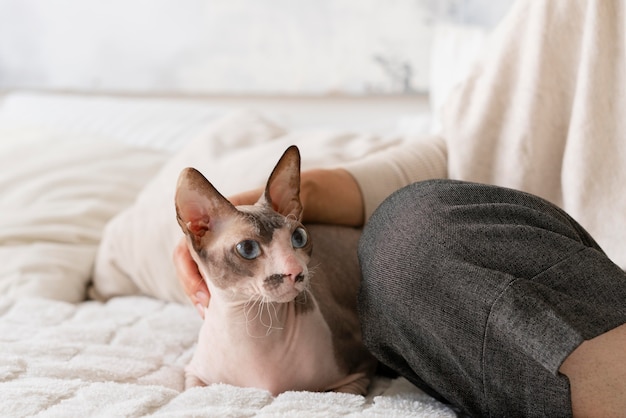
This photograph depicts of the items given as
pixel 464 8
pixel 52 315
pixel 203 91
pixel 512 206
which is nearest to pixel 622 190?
pixel 512 206

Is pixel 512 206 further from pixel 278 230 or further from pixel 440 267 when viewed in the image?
pixel 278 230

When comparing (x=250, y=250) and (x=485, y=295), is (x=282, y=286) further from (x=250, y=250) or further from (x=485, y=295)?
(x=485, y=295)

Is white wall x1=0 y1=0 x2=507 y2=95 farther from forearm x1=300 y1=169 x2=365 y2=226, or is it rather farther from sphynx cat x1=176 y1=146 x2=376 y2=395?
sphynx cat x1=176 y1=146 x2=376 y2=395

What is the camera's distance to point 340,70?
2.30 meters

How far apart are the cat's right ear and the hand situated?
0.11 metres

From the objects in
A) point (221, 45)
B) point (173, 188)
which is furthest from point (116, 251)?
point (221, 45)

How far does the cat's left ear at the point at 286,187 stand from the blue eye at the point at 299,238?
3cm

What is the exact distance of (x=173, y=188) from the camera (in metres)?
1.33

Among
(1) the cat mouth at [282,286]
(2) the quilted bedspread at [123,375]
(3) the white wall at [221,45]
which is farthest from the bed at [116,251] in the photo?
(3) the white wall at [221,45]

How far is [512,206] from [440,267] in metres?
0.10

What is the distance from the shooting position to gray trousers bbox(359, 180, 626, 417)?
667mm

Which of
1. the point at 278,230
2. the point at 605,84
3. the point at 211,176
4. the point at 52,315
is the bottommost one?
the point at 52,315

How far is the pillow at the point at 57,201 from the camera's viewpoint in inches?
51.3

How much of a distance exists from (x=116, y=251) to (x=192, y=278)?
1.67 ft
